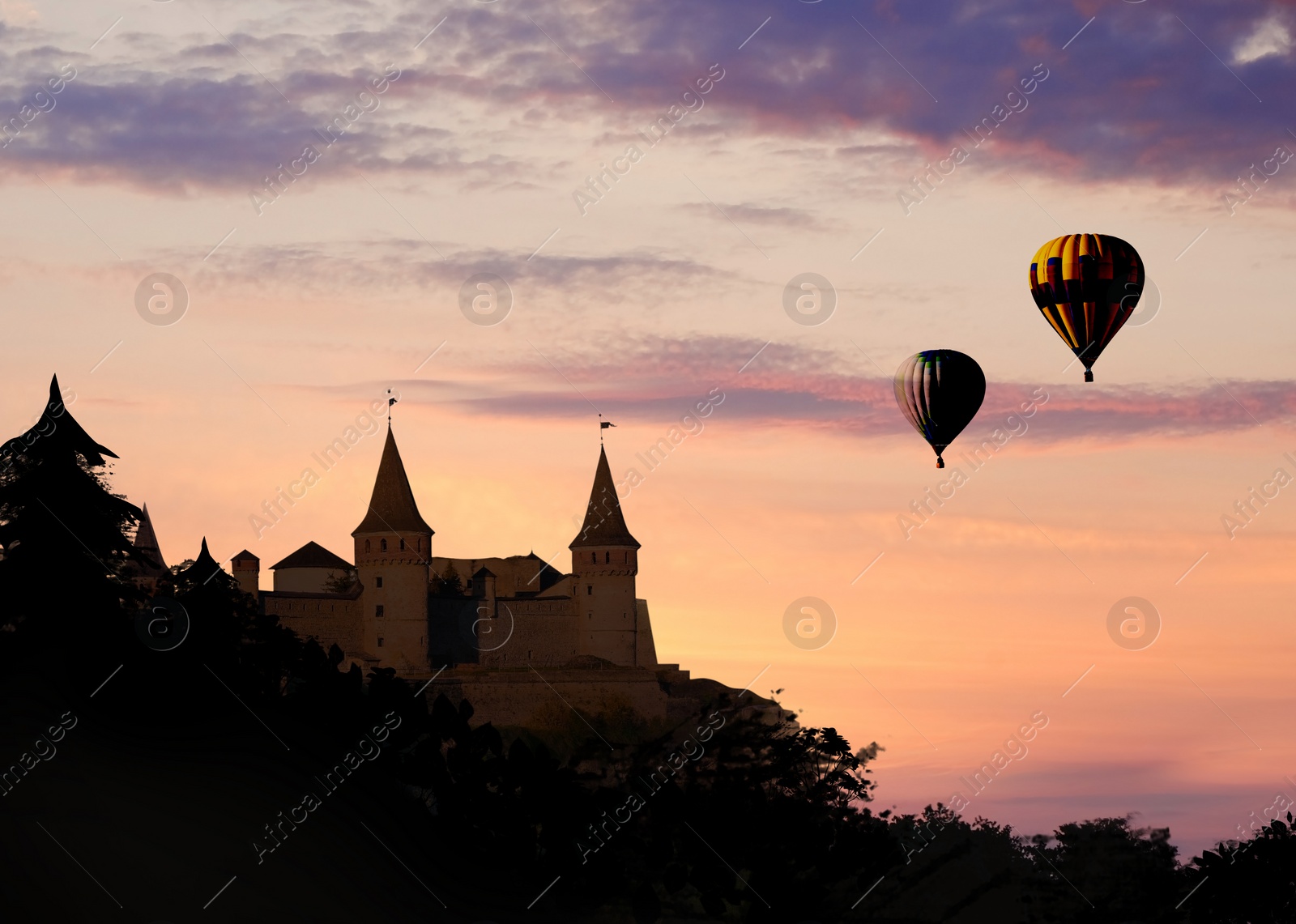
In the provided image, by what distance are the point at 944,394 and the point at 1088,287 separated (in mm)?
4181

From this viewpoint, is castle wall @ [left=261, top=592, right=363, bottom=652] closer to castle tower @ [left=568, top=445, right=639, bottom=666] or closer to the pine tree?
castle tower @ [left=568, top=445, right=639, bottom=666]

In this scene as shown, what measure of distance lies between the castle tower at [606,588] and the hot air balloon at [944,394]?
154 ft

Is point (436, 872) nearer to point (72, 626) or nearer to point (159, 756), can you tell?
point (159, 756)

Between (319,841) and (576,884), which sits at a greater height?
(576,884)

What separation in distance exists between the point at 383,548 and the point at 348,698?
7749cm

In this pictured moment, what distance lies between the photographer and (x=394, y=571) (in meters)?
82.8

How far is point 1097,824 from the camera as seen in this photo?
39.0 meters

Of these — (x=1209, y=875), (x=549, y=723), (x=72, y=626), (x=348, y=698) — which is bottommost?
(x=72, y=626)

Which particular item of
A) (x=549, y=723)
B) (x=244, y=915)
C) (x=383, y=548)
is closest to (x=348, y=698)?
(x=244, y=915)

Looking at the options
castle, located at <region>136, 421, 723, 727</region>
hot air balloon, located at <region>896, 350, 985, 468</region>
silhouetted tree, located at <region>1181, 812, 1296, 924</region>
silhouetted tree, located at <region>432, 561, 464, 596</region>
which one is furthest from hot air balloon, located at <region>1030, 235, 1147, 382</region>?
silhouetted tree, located at <region>432, 561, 464, 596</region>

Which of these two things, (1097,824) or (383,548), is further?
(383,548)

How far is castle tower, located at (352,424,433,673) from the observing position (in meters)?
81.4

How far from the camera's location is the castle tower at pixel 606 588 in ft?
274

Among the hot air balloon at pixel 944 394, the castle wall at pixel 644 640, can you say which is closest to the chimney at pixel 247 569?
the castle wall at pixel 644 640
